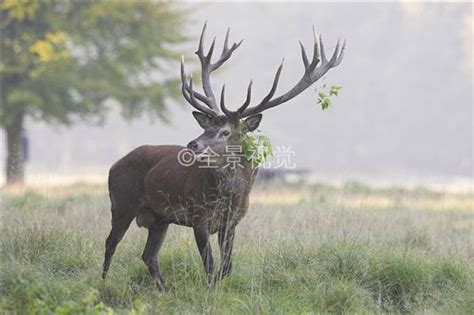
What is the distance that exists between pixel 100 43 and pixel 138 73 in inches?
51.8

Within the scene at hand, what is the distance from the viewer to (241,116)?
295 inches

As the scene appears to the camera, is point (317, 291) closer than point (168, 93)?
Yes

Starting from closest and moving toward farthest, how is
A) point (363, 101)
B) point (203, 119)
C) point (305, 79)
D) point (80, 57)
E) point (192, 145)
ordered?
point (192, 145), point (203, 119), point (305, 79), point (80, 57), point (363, 101)

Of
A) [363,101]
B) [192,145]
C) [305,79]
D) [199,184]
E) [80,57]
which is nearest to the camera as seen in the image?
[192,145]

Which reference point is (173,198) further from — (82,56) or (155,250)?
(82,56)

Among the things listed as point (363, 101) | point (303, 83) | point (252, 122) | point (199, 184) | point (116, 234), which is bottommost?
point (116, 234)

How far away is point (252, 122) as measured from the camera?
7570 mm

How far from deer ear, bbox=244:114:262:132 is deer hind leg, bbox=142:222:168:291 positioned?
1.21 meters

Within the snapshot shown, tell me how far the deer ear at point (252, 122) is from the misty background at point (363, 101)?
48.4 m

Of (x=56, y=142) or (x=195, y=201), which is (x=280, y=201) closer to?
(x=195, y=201)

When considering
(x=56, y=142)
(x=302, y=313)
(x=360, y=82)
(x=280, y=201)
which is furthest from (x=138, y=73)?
(x=56, y=142)

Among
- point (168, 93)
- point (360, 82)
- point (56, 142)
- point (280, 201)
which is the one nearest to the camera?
point (280, 201)

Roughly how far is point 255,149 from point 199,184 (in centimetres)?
60

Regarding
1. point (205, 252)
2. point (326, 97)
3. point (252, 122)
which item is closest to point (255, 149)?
point (252, 122)
